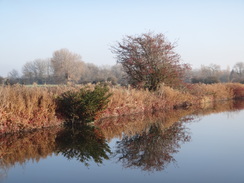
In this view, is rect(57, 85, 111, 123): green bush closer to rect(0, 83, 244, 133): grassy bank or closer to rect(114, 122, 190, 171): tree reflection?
rect(0, 83, 244, 133): grassy bank

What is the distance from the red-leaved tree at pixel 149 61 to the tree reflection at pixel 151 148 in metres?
9.39

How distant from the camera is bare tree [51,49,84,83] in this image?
5675cm

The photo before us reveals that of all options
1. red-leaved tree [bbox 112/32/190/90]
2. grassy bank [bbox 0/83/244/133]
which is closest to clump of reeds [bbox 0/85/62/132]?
grassy bank [bbox 0/83/244/133]

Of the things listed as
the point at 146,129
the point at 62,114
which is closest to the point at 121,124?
the point at 146,129

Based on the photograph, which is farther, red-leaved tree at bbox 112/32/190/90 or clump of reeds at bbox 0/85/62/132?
red-leaved tree at bbox 112/32/190/90

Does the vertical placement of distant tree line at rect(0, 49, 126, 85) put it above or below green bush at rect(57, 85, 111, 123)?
above

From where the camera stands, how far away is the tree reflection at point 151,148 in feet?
20.6

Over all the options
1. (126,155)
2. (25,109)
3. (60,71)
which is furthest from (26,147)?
(60,71)

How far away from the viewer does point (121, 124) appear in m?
12.1

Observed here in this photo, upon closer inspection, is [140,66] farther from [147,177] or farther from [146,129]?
[147,177]

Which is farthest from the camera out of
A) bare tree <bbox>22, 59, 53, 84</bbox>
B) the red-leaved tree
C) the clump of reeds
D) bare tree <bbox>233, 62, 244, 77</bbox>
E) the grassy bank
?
bare tree <bbox>22, 59, 53, 84</bbox>

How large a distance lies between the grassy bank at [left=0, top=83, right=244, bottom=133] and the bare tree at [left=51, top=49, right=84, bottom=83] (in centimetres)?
3844

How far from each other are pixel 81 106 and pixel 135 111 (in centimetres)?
515

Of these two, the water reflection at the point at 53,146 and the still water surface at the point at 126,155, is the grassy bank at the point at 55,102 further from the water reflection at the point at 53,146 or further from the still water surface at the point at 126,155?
the still water surface at the point at 126,155
